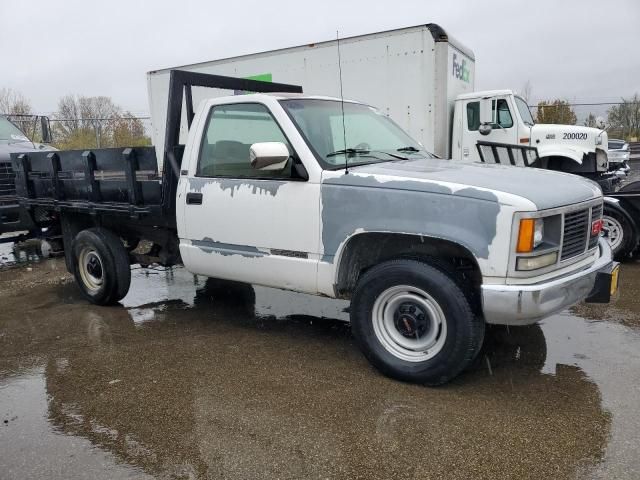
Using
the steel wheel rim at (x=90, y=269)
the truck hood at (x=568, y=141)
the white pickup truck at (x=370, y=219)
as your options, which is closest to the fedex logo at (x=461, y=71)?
the truck hood at (x=568, y=141)

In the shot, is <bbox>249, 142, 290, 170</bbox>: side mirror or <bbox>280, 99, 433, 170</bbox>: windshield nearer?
<bbox>249, 142, 290, 170</bbox>: side mirror

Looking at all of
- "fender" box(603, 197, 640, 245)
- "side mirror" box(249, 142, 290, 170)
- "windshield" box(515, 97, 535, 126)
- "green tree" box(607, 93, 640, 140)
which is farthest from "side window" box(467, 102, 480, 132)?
"green tree" box(607, 93, 640, 140)

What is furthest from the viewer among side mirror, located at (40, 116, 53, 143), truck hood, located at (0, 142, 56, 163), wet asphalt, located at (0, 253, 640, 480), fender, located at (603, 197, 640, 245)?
side mirror, located at (40, 116, 53, 143)

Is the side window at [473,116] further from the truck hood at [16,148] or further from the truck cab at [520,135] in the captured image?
the truck hood at [16,148]

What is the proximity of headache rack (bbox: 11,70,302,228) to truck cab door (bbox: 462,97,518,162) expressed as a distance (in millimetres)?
4495

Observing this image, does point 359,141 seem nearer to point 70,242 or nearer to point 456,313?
point 456,313

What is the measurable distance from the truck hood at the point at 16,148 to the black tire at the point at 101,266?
3.86 meters

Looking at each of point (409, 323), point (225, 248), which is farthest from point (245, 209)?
point (409, 323)

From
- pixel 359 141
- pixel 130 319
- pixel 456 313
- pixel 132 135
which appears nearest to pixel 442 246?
pixel 456 313

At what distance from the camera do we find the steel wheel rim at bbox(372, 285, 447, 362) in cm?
356

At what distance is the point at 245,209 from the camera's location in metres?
4.27

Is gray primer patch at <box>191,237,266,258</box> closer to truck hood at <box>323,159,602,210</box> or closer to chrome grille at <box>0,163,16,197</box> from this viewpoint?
truck hood at <box>323,159,602,210</box>

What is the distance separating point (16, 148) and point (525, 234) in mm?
9010

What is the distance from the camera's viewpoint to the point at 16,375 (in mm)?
4113
